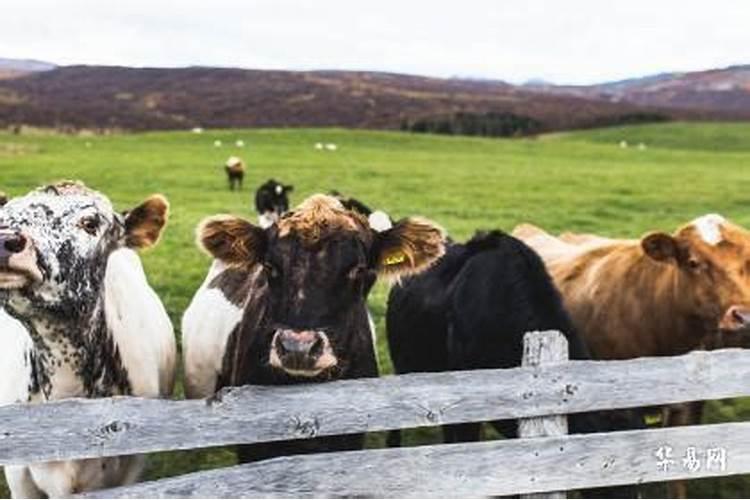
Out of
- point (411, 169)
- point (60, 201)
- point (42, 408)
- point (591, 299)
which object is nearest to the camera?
point (42, 408)

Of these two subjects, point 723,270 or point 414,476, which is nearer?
point 414,476

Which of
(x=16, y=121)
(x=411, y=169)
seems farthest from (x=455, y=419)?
(x=16, y=121)

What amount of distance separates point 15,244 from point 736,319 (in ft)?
14.7

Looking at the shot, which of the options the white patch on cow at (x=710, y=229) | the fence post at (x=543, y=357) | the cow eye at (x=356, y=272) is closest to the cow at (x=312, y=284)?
the cow eye at (x=356, y=272)

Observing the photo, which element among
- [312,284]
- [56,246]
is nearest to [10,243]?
[56,246]

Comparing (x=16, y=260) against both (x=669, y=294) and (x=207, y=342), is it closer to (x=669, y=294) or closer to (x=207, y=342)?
(x=207, y=342)

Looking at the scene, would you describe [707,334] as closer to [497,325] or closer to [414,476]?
[497,325]

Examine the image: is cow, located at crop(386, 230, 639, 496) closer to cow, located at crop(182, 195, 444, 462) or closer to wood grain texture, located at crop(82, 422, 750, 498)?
wood grain texture, located at crop(82, 422, 750, 498)

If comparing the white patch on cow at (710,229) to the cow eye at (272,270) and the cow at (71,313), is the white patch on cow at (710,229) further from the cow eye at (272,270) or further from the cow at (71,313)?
the cow at (71,313)

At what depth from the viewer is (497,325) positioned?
6562mm

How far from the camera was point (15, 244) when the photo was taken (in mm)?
4418

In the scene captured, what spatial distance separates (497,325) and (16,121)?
222ft

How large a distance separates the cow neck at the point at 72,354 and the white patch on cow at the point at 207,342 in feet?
5.10

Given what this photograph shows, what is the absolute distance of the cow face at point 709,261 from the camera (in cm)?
701
